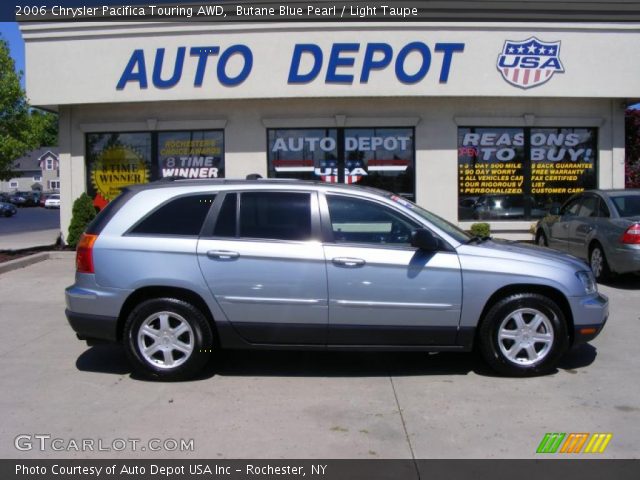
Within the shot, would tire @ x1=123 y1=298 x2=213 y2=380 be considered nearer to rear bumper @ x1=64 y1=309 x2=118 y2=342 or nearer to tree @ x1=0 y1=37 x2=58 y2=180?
rear bumper @ x1=64 y1=309 x2=118 y2=342

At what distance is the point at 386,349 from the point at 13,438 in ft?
9.61

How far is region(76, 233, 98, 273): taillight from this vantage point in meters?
5.65

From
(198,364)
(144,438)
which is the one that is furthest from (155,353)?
(144,438)

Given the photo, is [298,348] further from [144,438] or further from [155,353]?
[144,438]

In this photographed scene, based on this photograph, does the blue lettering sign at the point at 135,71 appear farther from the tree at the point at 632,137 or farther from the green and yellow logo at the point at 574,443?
the green and yellow logo at the point at 574,443

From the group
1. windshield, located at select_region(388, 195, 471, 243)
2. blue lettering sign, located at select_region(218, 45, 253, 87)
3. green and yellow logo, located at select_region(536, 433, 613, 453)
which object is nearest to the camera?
green and yellow logo, located at select_region(536, 433, 613, 453)

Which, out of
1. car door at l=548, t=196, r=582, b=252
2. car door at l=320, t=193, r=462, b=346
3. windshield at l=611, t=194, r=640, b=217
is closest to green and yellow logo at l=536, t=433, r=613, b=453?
car door at l=320, t=193, r=462, b=346

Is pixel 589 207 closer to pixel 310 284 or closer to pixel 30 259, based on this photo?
pixel 310 284

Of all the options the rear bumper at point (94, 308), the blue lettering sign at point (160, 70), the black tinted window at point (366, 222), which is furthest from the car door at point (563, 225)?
the rear bumper at point (94, 308)

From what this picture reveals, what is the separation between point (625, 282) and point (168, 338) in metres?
7.78

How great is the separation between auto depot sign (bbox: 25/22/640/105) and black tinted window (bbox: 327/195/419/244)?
7.60 m

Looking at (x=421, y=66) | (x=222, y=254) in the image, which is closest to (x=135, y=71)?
(x=421, y=66)
